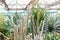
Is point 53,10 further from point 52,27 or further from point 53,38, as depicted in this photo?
point 53,38

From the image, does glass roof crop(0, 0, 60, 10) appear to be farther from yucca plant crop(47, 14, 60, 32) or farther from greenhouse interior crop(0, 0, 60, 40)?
yucca plant crop(47, 14, 60, 32)

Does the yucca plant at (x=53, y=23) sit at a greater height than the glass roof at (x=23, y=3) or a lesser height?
lesser

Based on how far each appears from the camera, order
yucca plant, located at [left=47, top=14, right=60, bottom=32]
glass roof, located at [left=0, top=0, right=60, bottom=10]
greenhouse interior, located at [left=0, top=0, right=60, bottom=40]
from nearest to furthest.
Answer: greenhouse interior, located at [left=0, top=0, right=60, bottom=40] → yucca plant, located at [left=47, top=14, right=60, bottom=32] → glass roof, located at [left=0, top=0, right=60, bottom=10]

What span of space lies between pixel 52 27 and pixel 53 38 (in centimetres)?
56

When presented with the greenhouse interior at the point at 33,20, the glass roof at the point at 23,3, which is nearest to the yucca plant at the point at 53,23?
the greenhouse interior at the point at 33,20

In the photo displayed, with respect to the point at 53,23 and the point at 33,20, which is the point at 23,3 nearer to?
the point at 53,23

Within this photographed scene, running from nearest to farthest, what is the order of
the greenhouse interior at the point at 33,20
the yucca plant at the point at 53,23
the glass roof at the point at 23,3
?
1. the greenhouse interior at the point at 33,20
2. the yucca plant at the point at 53,23
3. the glass roof at the point at 23,3

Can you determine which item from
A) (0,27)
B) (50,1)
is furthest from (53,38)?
(50,1)

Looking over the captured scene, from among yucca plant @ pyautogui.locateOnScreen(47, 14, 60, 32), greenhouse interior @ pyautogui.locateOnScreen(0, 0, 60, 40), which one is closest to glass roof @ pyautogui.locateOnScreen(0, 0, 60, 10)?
greenhouse interior @ pyautogui.locateOnScreen(0, 0, 60, 40)

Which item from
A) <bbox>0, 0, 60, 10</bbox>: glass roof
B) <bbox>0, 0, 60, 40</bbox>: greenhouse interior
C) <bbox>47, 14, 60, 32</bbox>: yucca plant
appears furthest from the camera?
<bbox>0, 0, 60, 10</bbox>: glass roof

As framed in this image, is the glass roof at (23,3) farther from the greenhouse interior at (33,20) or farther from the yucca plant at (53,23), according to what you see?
the yucca plant at (53,23)

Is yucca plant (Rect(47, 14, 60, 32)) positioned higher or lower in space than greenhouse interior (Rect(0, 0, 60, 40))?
lower

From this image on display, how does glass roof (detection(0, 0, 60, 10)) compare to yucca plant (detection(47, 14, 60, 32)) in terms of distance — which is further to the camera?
glass roof (detection(0, 0, 60, 10))

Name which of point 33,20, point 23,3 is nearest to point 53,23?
point 33,20
